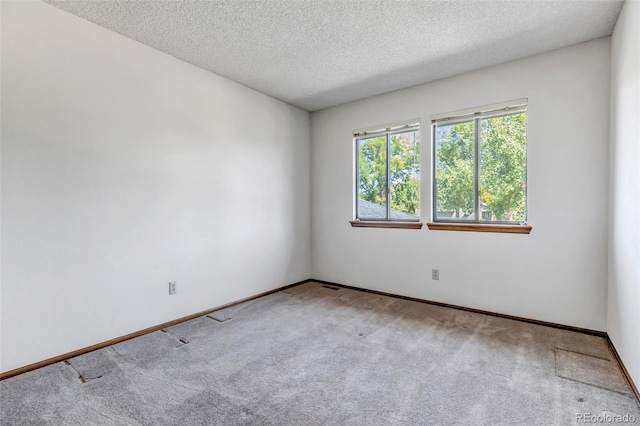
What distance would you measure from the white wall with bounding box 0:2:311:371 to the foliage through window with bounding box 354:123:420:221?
140 cm

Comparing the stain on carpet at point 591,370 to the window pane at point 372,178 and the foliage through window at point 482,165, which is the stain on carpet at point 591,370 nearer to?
the foliage through window at point 482,165

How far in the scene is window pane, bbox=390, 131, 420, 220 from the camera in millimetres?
3736

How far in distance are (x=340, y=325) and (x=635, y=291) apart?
2.07 m

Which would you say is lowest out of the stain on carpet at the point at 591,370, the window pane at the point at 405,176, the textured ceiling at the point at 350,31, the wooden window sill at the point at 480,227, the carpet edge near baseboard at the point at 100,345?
the stain on carpet at the point at 591,370

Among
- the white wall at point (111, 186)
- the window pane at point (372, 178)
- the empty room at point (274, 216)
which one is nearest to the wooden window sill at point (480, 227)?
the empty room at point (274, 216)

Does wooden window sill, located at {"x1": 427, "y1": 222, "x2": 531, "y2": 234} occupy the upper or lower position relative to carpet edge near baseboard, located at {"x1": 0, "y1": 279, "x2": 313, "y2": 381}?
upper

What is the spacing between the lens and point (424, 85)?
358 centimetres

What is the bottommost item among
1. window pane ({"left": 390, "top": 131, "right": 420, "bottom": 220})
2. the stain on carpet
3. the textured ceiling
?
the stain on carpet

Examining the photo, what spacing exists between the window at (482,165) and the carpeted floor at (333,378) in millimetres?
1098

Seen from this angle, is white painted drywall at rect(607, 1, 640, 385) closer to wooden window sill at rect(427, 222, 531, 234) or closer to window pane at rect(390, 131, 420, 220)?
wooden window sill at rect(427, 222, 531, 234)

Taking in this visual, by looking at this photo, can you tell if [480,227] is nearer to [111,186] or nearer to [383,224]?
[383,224]

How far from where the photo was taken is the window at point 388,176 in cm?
376

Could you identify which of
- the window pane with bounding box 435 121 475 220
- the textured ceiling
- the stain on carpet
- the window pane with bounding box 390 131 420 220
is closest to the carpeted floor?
the stain on carpet

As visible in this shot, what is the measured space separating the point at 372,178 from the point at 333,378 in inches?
107
